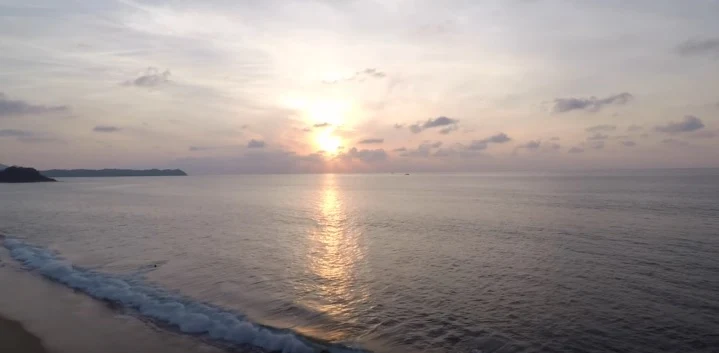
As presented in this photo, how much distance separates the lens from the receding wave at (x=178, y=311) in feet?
50.4

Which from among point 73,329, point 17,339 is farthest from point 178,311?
point 17,339

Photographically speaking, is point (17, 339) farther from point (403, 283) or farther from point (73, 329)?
point (403, 283)

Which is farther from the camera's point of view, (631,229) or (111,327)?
(631,229)

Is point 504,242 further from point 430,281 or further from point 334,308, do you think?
point 334,308

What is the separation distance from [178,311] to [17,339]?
5502 mm

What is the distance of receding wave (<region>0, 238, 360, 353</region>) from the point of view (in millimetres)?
15367

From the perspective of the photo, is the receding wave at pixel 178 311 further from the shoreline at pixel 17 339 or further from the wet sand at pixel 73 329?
the shoreline at pixel 17 339

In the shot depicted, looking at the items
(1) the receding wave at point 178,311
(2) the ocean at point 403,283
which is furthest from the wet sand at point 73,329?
(1) the receding wave at point 178,311

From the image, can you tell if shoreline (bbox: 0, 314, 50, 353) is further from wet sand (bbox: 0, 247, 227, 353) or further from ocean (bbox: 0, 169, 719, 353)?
ocean (bbox: 0, 169, 719, 353)

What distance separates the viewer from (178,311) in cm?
1861

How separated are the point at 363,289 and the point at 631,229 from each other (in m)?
31.7

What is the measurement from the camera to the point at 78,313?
18266 millimetres

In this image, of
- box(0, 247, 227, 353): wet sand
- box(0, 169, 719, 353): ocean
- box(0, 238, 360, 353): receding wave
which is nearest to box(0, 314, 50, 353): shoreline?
box(0, 247, 227, 353): wet sand

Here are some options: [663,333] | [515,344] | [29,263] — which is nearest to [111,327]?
[515,344]
